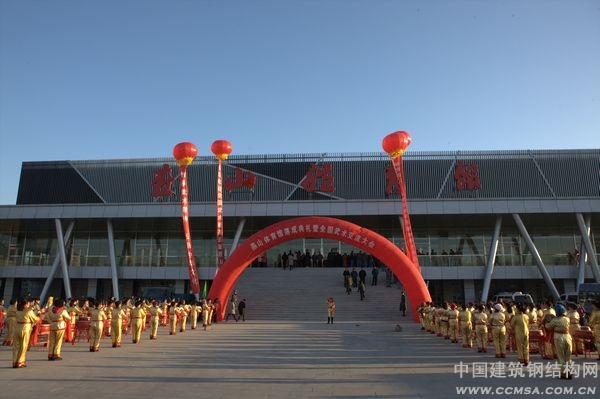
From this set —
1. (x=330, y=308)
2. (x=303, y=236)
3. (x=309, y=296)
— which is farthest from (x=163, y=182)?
(x=330, y=308)

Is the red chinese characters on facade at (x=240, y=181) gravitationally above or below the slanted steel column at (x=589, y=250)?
above

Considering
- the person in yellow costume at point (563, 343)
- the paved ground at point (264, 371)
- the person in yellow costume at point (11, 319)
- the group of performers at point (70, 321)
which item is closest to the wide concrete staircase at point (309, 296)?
the group of performers at point (70, 321)

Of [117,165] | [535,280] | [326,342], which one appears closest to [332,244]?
[535,280]

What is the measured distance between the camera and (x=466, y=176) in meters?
25.7

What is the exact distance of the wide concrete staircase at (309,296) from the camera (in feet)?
62.4

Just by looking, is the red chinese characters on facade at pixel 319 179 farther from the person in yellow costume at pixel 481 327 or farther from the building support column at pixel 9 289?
the building support column at pixel 9 289

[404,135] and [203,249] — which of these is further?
[203,249]

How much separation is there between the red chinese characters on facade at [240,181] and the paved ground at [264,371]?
14.6m

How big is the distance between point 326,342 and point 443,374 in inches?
183

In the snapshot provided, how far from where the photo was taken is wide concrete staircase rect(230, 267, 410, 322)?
1902 centimetres

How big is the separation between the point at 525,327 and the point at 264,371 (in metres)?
4.94

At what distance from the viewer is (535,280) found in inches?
996

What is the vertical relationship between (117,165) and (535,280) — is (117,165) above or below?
above

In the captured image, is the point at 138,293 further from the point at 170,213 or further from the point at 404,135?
the point at 404,135
